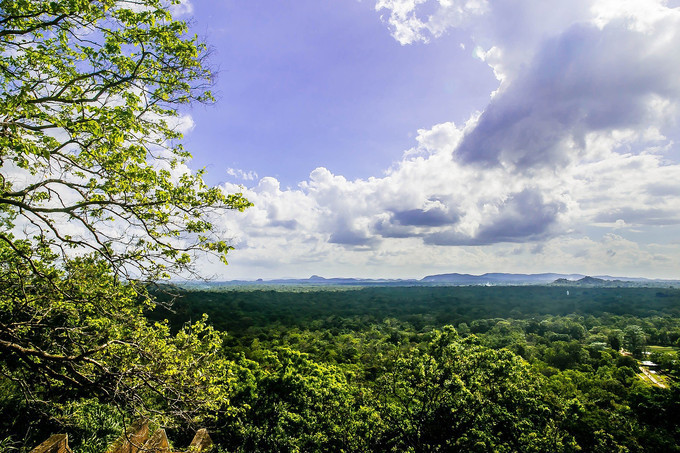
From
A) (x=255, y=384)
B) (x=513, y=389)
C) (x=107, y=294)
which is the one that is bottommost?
(x=255, y=384)

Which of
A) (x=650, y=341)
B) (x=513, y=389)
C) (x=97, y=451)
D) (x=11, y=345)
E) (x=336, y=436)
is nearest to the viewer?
(x=11, y=345)

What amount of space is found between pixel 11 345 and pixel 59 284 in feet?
9.17

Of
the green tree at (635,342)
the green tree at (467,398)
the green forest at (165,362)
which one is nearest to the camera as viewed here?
the green forest at (165,362)

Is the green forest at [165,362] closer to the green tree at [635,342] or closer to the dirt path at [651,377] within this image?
the dirt path at [651,377]

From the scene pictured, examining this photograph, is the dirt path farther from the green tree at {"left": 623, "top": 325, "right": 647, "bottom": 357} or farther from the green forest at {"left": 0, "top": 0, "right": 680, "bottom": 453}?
the green tree at {"left": 623, "top": 325, "right": 647, "bottom": 357}

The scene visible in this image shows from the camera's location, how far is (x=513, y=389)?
1986 cm

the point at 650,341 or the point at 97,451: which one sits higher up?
the point at 97,451

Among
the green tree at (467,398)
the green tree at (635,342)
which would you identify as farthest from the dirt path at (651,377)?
the green tree at (467,398)

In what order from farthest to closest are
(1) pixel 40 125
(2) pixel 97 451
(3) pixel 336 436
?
1. (3) pixel 336 436
2. (2) pixel 97 451
3. (1) pixel 40 125

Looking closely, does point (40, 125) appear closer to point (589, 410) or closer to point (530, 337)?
point (589, 410)

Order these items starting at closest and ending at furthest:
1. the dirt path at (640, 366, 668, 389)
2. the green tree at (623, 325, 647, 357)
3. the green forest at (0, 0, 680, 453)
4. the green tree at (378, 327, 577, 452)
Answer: the green forest at (0, 0, 680, 453) → the green tree at (378, 327, 577, 452) → the dirt path at (640, 366, 668, 389) → the green tree at (623, 325, 647, 357)

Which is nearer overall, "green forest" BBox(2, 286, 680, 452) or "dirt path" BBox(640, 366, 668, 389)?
"green forest" BBox(2, 286, 680, 452)

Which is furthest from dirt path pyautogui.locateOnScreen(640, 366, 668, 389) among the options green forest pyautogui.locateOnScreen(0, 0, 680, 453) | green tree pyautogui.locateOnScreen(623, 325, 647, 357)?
green tree pyautogui.locateOnScreen(623, 325, 647, 357)

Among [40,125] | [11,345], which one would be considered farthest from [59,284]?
[40,125]
